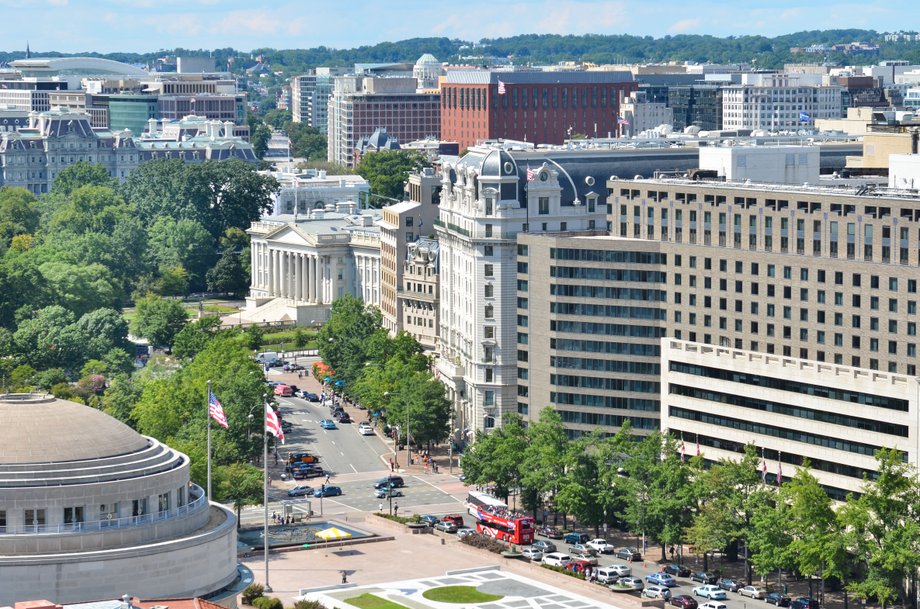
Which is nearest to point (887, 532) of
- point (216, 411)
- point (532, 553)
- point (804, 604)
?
point (804, 604)

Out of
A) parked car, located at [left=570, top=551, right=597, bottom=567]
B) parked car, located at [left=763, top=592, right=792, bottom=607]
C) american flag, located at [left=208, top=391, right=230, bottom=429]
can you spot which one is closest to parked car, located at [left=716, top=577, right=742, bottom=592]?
parked car, located at [left=763, top=592, right=792, bottom=607]

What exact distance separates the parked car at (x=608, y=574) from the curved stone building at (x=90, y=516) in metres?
39.0

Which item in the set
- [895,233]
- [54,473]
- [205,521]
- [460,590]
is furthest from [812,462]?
[54,473]

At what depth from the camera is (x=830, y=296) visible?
199750mm

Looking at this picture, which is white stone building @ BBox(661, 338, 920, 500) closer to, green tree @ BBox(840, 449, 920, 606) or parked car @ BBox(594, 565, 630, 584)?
green tree @ BBox(840, 449, 920, 606)

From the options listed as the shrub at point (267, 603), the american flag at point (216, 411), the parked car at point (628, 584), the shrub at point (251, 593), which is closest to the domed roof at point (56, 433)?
the shrub at point (267, 603)

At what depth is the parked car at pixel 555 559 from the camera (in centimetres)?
19350

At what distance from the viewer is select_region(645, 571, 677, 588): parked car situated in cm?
18650

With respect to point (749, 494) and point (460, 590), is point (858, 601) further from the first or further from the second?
point (460, 590)

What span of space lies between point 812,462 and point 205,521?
57729 millimetres

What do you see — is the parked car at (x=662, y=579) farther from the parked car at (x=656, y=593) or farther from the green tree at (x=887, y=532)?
the green tree at (x=887, y=532)

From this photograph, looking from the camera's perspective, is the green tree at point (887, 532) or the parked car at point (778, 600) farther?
the parked car at point (778, 600)

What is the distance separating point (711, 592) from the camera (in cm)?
18300

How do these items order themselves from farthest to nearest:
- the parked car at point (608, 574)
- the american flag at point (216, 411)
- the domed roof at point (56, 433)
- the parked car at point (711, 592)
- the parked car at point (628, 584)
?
1. the parked car at point (608, 574)
2. the parked car at point (628, 584)
3. the parked car at point (711, 592)
4. the american flag at point (216, 411)
5. the domed roof at point (56, 433)
